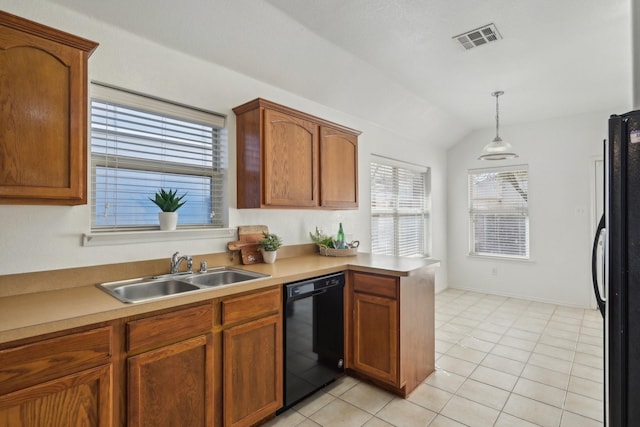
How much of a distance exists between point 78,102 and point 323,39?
1768 mm

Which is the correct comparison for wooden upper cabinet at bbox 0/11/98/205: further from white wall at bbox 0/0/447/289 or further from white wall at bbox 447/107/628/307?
white wall at bbox 447/107/628/307

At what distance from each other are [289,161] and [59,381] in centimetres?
190

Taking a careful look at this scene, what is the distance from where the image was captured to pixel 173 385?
1.63 m

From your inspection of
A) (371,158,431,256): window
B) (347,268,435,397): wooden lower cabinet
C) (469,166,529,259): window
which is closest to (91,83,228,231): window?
(347,268,435,397): wooden lower cabinet

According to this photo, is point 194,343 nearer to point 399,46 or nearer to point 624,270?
point 624,270

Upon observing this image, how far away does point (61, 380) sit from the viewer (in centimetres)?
130

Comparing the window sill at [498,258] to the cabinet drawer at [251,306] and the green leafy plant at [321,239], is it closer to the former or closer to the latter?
the green leafy plant at [321,239]

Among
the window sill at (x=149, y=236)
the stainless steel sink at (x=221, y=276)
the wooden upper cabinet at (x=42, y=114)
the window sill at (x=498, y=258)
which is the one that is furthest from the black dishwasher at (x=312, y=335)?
the window sill at (x=498, y=258)

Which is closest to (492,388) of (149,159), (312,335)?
(312,335)

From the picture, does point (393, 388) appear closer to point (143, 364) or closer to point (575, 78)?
point (143, 364)

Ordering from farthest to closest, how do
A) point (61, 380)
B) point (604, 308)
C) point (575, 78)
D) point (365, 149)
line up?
point (365, 149) < point (575, 78) < point (604, 308) < point (61, 380)

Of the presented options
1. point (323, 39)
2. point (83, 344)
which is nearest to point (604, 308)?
point (83, 344)

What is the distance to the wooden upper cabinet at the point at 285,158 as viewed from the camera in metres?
Result: 2.46

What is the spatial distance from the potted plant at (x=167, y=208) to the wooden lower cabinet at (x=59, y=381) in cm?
89
